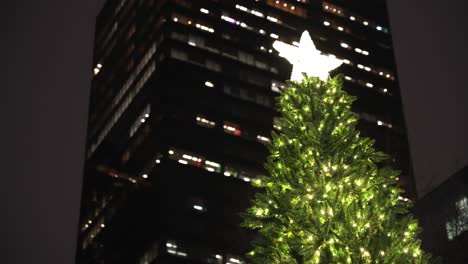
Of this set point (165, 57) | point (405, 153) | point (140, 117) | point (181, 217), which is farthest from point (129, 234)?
point (405, 153)

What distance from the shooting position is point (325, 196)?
15391 millimetres

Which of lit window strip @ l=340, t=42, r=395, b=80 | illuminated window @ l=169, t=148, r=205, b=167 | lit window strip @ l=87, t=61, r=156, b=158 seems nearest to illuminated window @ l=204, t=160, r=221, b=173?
illuminated window @ l=169, t=148, r=205, b=167

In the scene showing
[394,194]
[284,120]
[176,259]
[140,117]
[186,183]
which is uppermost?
[140,117]

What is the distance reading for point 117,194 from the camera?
97562 mm

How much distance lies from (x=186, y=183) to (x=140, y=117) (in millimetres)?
13158

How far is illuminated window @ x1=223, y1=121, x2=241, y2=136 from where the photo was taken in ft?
305

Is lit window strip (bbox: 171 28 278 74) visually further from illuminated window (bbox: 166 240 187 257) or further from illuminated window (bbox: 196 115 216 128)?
illuminated window (bbox: 166 240 187 257)

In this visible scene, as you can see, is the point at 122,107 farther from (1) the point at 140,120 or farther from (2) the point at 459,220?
(2) the point at 459,220

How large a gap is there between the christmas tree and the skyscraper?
66.8 m

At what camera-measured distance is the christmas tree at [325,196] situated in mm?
14797

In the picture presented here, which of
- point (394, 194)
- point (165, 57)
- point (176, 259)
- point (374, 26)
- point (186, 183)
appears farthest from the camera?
point (374, 26)

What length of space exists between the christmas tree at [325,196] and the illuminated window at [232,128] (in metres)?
75.5

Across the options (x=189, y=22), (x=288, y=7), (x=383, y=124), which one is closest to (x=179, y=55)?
(x=189, y=22)

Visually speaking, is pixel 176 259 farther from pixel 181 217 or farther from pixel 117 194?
pixel 117 194
